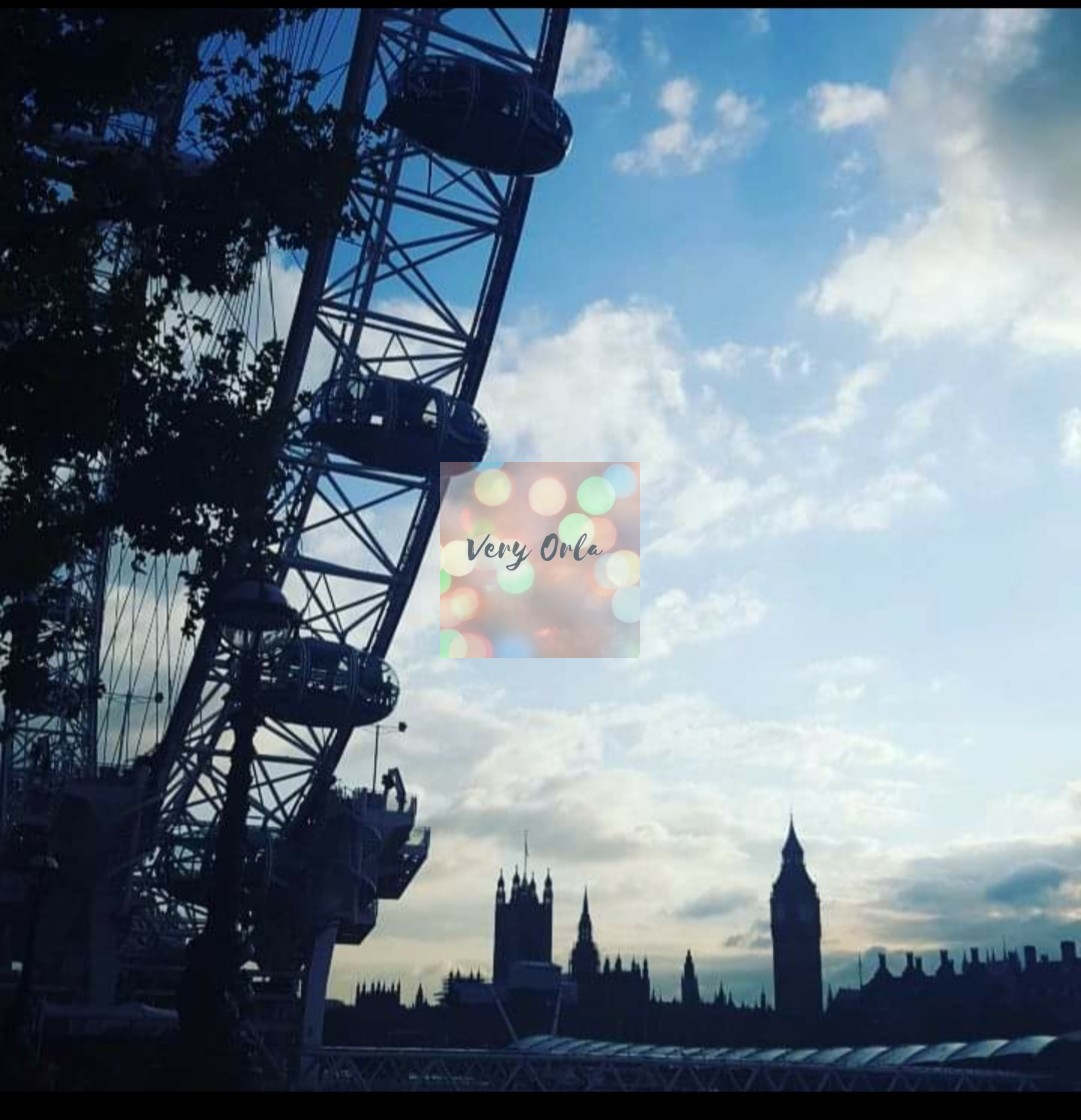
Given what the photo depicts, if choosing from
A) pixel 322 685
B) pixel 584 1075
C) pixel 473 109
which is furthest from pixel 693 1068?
pixel 473 109

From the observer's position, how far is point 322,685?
39562 mm

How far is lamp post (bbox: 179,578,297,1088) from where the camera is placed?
13.2 m

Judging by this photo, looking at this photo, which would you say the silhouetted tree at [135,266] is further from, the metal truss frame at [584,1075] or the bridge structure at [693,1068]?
the bridge structure at [693,1068]

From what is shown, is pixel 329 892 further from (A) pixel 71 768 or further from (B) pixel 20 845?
(A) pixel 71 768

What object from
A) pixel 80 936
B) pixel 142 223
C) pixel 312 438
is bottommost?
pixel 80 936

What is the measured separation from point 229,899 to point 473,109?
24169 millimetres

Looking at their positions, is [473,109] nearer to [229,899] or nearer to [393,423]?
[393,423]

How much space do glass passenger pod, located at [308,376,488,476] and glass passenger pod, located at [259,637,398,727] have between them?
5.76 m

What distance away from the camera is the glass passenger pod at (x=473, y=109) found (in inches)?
1325

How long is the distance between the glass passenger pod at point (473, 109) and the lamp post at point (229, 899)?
19915 millimetres

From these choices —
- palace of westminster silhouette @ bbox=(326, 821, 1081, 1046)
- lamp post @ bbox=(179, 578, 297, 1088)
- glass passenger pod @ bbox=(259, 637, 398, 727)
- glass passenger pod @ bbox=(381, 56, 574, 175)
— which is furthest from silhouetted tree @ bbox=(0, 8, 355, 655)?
palace of westminster silhouette @ bbox=(326, 821, 1081, 1046)
